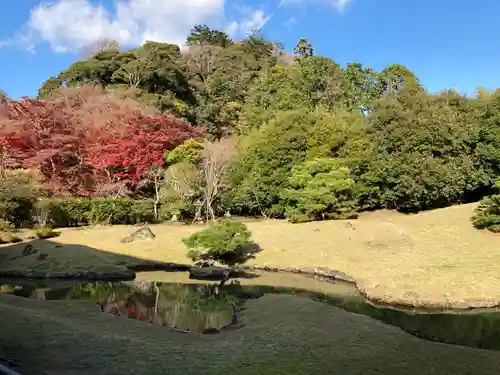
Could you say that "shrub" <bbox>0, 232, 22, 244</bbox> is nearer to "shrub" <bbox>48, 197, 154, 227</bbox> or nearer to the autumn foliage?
"shrub" <bbox>48, 197, 154, 227</bbox>

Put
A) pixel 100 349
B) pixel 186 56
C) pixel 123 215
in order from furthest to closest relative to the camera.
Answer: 1. pixel 186 56
2. pixel 123 215
3. pixel 100 349

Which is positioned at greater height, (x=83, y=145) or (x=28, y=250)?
(x=83, y=145)

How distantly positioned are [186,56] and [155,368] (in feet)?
140

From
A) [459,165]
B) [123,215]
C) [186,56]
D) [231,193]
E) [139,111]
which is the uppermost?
[186,56]

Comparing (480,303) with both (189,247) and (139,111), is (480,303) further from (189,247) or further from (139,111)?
(139,111)

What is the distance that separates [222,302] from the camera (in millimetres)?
12008

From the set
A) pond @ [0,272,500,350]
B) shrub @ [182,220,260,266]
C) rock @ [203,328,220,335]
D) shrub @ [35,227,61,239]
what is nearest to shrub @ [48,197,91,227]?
shrub @ [35,227,61,239]

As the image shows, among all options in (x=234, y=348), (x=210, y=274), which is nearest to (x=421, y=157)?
(x=210, y=274)

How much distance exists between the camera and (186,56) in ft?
151

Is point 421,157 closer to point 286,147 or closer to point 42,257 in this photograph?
point 286,147

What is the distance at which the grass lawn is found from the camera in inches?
488

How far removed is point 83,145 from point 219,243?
14.1 meters

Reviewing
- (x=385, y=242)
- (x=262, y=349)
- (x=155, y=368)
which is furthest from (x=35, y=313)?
(x=385, y=242)

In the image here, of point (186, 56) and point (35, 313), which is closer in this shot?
point (35, 313)
